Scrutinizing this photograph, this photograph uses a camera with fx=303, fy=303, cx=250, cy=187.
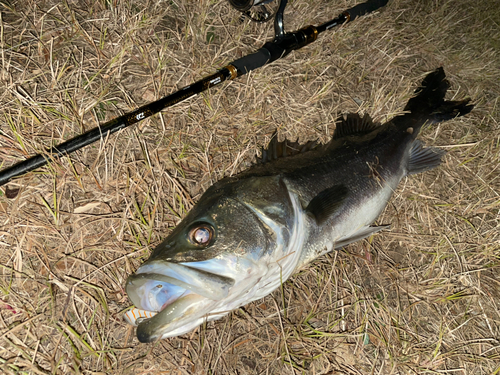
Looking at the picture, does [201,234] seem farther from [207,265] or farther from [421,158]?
[421,158]

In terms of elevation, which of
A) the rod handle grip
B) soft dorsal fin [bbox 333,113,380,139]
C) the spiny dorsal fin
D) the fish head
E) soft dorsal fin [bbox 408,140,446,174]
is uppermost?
the rod handle grip

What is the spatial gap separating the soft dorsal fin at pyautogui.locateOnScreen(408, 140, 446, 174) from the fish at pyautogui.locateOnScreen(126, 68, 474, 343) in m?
0.01

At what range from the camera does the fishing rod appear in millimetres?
2221

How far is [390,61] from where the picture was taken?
3.77 meters

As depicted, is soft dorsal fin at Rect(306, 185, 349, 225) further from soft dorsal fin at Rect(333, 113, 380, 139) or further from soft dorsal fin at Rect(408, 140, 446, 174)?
soft dorsal fin at Rect(408, 140, 446, 174)

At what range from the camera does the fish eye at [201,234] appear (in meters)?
1.81

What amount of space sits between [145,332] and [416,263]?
275cm

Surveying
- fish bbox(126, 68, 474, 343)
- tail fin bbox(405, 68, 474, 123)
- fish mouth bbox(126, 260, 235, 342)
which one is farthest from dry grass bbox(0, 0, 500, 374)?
fish mouth bbox(126, 260, 235, 342)

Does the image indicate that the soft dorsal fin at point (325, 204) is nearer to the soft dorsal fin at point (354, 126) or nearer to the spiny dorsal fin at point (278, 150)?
the spiny dorsal fin at point (278, 150)

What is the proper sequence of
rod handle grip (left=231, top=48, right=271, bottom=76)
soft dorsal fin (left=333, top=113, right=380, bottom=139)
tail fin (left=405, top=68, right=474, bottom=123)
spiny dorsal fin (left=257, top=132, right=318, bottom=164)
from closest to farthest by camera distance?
spiny dorsal fin (left=257, top=132, right=318, bottom=164), rod handle grip (left=231, top=48, right=271, bottom=76), soft dorsal fin (left=333, top=113, right=380, bottom=139), tail fin (left=405, top=68, right=474, bottom=123)

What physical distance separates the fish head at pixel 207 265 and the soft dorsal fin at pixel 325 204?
38cm

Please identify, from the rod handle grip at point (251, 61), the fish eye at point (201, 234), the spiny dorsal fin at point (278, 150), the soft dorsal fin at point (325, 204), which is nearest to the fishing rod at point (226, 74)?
the rod handle grip at point (251, 61)

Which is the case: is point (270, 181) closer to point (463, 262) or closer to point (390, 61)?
point (463, 262)

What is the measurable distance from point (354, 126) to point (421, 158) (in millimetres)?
821
